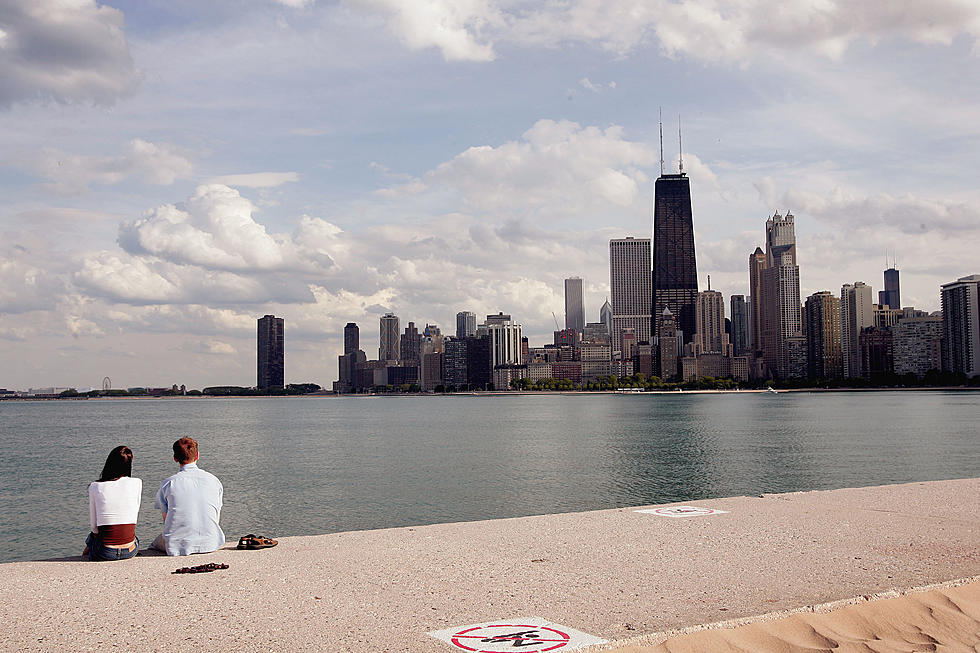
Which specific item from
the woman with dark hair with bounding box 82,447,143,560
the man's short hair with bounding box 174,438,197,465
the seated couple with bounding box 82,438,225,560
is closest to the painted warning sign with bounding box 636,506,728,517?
the seated couple with bounding box 82,438,225,560

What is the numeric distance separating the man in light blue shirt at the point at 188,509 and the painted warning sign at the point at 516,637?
5879 mm

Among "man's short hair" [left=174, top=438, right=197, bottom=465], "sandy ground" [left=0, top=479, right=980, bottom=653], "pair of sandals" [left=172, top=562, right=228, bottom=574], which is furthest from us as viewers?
"man's short hair" [left=174, top=438, right=197, bottom=465]

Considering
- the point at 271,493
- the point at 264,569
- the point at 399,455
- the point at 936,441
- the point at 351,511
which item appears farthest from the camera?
the point at 936,441

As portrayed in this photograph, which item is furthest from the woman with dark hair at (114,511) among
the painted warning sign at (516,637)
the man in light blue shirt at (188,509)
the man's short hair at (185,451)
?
the painted warning sign at (516,637)

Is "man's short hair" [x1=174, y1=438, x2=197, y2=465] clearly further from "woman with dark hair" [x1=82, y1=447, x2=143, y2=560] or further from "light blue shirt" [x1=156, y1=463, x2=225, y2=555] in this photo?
"woman with dark hair" [x1=82, y1=447, x2=143, y2=560]

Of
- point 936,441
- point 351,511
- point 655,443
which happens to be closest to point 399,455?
point 655,443

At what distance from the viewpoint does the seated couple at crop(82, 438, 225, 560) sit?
40.5 feet

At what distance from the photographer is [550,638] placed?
320 inches

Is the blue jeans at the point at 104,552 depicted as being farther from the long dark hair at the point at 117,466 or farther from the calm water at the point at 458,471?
the calm water at the point at 458,471

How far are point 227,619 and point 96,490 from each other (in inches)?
174

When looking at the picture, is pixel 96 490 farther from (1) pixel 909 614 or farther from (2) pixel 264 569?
(1) pixel 909 614

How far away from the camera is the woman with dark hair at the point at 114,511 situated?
12.3 metres

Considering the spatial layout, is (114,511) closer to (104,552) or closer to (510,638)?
(104,552)

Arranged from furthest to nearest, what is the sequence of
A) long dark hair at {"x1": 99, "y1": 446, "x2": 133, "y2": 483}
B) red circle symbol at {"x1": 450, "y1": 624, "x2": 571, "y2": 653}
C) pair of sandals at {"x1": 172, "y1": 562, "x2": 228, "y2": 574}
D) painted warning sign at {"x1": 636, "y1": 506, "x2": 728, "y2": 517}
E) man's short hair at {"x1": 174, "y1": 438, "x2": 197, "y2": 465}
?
1. painted warning sign at {"x1": 636, "y1": 506, "x2": 728, "y2": 517}
2. man's short hair at {"x1": 174, "y1": 438, "x2": 197, "y2": 465}
3. long dark hair at {"x1": 99, "y1": 446, "x2": 133, "y2": 483}
4. pair of sandals at {"x1": 172, "y1": 562, "x2": 228, "y2": 574}
5. red circle symbol at {"x1": 450, "y1": 624, "x2": 571, "y2": 653}
